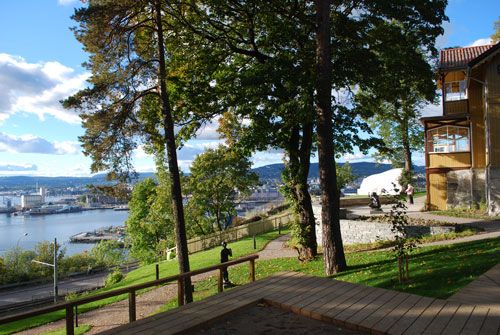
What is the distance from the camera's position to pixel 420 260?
11.8m

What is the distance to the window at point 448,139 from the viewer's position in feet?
81.9

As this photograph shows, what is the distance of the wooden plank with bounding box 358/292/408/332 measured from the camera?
6294 millimetres

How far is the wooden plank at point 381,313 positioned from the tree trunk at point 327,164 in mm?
4277

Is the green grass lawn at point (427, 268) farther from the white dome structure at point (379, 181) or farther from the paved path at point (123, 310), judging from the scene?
the white dome structure at point (379, 181)

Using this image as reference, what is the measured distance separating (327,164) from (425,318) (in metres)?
6.22

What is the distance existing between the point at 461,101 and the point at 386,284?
1959 cm

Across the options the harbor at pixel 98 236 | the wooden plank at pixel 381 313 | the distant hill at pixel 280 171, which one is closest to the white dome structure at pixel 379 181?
the distant hill at pixel 280 171

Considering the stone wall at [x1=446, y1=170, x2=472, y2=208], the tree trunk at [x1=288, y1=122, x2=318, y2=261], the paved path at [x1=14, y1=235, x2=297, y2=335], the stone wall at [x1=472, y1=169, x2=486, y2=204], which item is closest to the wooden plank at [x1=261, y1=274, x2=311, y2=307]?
the tree trunk at [x1=288, y1=122, x2=318, y2=261]

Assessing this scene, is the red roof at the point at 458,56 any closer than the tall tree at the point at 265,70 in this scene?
No

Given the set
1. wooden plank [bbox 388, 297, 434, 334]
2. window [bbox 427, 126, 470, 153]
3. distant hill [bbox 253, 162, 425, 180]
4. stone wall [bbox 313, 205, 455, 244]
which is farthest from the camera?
distant hill [bbox 253, 162, 425, 180]

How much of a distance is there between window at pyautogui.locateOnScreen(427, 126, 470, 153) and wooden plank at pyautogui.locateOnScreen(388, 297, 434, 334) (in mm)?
20295

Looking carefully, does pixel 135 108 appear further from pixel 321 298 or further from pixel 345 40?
pixel 321 298

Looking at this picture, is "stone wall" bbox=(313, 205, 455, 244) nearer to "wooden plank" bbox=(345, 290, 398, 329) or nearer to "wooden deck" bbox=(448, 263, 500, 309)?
"wooden deck" bbox=(448, 263, 500, 309)

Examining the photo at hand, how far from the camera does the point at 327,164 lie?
12.1 metres
